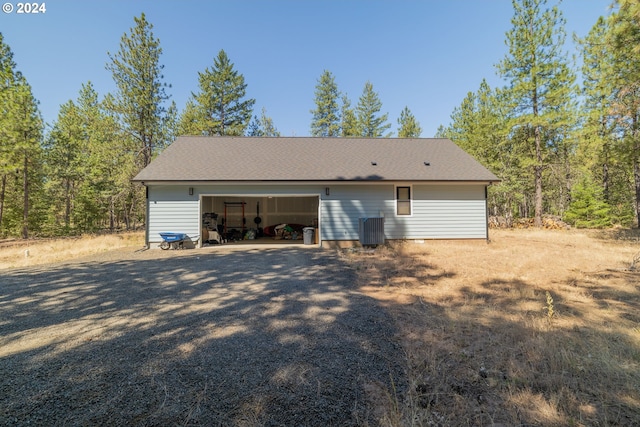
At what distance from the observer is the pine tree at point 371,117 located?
32.0 meters

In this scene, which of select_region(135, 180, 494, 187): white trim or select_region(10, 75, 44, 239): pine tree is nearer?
select_region(135, 180, 494, 187): white trim

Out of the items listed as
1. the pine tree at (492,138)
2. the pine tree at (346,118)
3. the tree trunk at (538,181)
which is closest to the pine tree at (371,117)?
the pine tree at (346,118)

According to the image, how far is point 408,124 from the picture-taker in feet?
106

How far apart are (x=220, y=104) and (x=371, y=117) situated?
54.5 feet

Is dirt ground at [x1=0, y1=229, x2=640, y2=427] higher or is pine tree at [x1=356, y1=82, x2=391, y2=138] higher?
pine tree at [x1=356, y1=82, x2=391, y2=138]

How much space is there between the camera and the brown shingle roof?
12.0m

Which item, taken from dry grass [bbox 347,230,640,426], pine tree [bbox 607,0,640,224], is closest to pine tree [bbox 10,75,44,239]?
dry grass [bbox 347,230,640,426]

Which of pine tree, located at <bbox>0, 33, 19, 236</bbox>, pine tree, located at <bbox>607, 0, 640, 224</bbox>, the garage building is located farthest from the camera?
pine tree, located at <bbox>0, 33, 19, 236</bbox>

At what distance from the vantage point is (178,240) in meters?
11.1

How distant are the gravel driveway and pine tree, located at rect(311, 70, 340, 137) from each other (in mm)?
28405

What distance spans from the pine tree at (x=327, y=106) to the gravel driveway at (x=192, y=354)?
28.4 meters

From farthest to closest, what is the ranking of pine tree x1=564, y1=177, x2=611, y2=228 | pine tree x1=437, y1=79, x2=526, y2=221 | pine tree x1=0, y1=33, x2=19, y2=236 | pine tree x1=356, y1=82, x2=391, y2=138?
pine tree x1=356, y1=82, x2=391, y2=138
pine tree x1=437, y1=79, x2=526, y2=221
pine tree x1=564, y1=177, x2=611, y2=228
pine tree x1=0, y1=33, x2=19, y2=236

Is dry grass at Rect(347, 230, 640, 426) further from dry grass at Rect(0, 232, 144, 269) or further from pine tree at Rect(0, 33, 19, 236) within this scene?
pine tree at Rect(0, 33, 19, 236)

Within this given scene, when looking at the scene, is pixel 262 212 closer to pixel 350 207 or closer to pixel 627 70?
pixel 350 207
